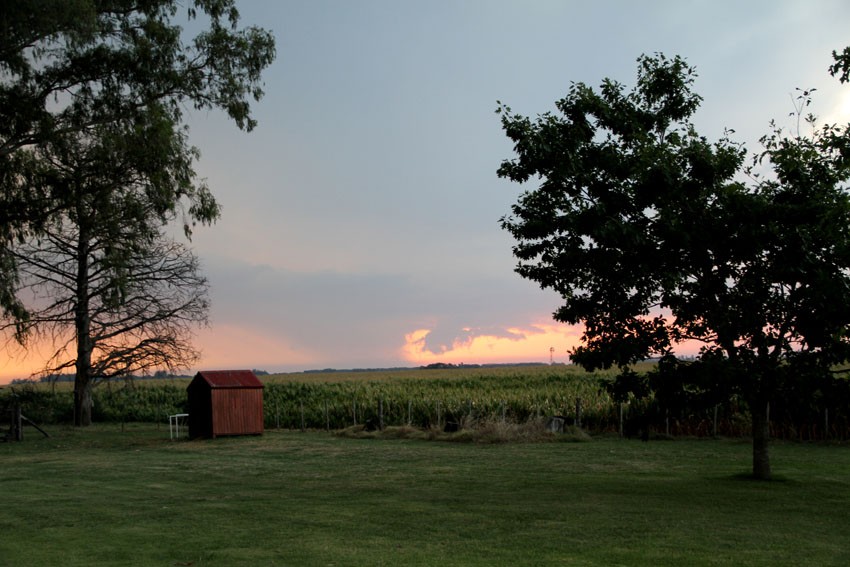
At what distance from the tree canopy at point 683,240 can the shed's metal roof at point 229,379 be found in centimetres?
2003

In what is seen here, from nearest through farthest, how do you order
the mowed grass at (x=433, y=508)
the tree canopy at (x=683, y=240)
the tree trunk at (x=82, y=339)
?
the mowed grass at (x=433, y=508) → the tree canopy at (x=683, y=240) → the tree trunk at (x=82, y=339)

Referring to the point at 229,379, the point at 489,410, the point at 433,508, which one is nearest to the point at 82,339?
the point at 229,379

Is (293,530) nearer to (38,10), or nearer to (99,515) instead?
(99,515)

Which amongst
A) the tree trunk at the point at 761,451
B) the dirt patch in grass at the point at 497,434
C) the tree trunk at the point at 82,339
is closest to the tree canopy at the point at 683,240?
the tree trunk at the point at 761,451

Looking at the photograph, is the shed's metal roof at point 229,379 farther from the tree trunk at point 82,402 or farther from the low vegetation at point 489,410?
the tree trunk at point 82,402

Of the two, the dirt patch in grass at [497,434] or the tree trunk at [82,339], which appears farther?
the tree trunk at [82,339]

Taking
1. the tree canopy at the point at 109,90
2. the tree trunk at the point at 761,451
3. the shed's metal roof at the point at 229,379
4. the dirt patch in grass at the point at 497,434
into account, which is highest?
the tree canopy at the point at 109,90

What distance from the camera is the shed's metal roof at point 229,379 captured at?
34375mm

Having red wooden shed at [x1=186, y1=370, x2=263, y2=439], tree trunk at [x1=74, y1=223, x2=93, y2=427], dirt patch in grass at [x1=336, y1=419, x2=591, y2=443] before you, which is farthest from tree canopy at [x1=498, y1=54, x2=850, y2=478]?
tree trunk at [x1=74, y1=223, x2=93, y2=427]

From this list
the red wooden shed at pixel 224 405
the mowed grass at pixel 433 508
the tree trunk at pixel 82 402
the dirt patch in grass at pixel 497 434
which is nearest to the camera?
the mowed grass at pixel 433 508

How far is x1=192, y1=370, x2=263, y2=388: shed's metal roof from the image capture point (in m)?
34.4

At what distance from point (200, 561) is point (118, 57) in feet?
66.1

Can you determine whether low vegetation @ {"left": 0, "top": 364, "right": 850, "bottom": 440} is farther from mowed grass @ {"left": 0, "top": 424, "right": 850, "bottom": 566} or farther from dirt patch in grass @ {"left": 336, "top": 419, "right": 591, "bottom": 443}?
mowed grass @ {"left": 0, "top": 424, "right": 850, "bottom": 566}

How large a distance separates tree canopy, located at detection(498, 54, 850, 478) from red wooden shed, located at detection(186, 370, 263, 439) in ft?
65.3
